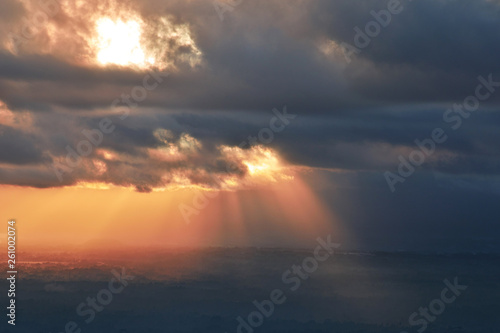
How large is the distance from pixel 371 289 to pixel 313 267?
158 feet

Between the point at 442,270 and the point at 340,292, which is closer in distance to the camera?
the point at 340,292

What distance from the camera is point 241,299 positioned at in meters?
132

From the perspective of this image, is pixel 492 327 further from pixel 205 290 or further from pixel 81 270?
pixel 81 270

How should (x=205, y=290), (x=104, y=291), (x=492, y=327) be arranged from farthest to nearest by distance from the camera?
1. (x=205, y=290)
2. (x=104, y=291)
3. (x=492, y=327)

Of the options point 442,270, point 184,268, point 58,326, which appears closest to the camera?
point 58,326

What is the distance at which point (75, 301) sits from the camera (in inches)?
4803

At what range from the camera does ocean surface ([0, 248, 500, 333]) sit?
4131 inches

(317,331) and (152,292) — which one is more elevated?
(152,292)

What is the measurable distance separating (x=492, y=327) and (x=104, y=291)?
257 ft

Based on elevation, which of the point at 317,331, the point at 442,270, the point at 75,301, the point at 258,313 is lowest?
the point at 317,331

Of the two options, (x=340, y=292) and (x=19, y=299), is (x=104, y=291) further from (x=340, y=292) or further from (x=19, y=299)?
(x=340, y=292)

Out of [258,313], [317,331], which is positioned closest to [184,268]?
[258,313]

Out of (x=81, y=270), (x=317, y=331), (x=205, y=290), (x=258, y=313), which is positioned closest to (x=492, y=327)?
(x=317, y=331)

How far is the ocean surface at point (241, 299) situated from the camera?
104938 millimetres
